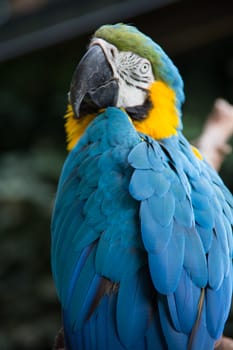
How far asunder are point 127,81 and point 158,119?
0.12 meters

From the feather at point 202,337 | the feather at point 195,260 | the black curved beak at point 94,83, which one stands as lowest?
the feather at point 202,337

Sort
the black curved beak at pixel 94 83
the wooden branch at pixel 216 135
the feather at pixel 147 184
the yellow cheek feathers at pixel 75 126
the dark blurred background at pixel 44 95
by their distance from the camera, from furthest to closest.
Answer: the dark blurred background at pixel 44 95
the wooden branch at pixel 216 135
the yellow cheek feathers at pixel 75 126
the black curved beak at pixel 94 83
the feather at pixel 147 184

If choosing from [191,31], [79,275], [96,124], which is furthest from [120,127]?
[191,31]

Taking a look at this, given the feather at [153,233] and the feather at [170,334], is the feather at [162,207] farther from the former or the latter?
the feather at [170,334]

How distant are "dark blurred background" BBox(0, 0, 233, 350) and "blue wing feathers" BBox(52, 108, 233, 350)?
5.11ft

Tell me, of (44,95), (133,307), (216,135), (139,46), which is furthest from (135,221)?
(44,95)

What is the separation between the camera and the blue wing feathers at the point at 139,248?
1393 millimetres

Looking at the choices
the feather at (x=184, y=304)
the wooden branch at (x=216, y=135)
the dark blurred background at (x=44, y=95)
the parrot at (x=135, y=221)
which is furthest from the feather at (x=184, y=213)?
the dark blurred background at (x=44, y=95)

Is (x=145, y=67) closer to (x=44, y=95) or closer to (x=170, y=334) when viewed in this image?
(x=170, y=334)

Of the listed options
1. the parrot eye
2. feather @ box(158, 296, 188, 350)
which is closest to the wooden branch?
the parrot eye

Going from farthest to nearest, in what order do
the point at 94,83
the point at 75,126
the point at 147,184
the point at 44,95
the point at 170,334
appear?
the point at 44,95, the point at 75,126, the point at 94,83, the point at 147,184, the point at 170,334

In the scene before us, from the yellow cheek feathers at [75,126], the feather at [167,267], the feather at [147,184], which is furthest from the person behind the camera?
the yellow cheek feathers at [75,126]

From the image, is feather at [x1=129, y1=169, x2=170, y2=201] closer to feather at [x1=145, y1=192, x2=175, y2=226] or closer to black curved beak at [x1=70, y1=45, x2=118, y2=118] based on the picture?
feather at [x1=145, y1=192, x2=175, y2=226]

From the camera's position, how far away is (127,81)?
5.62 feet
